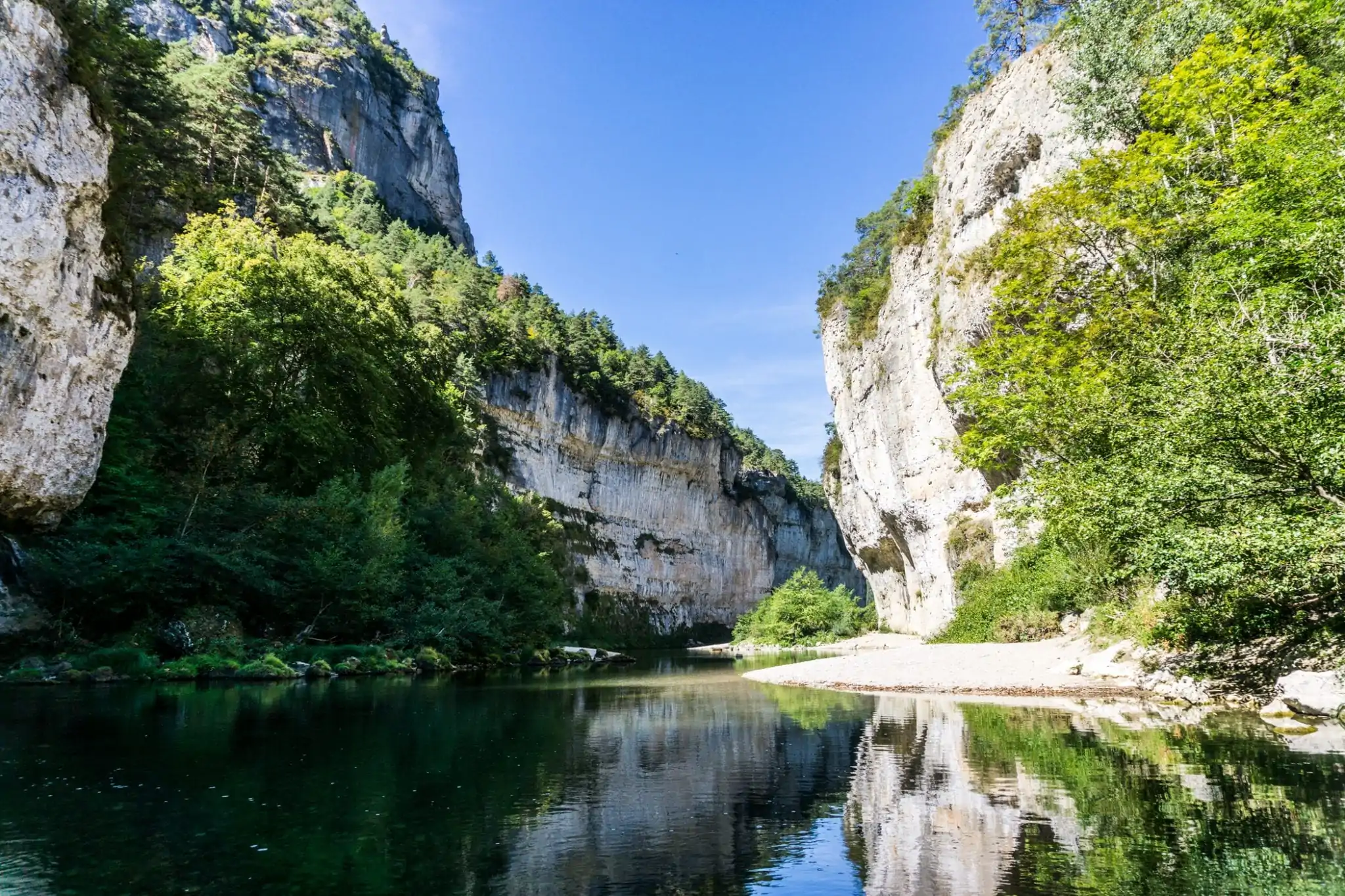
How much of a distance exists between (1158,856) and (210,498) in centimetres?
2582

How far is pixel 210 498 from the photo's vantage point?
23.8 meters

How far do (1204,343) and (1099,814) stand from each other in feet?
A: 27.8

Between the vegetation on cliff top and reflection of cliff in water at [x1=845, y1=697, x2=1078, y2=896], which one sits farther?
the vegetation on cliff top

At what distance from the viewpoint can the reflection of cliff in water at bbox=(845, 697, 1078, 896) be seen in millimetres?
4551

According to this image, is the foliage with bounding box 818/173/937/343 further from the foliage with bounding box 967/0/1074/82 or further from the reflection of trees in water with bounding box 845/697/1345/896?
the reflection of trees in water with bounding box 845/697/1345/896

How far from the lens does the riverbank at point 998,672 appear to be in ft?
48.0

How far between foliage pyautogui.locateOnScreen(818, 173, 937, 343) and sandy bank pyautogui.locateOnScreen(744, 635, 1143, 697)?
2381 centimetres

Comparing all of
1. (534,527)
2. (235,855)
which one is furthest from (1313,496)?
(534,527)

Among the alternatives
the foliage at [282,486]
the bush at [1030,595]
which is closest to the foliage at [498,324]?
the foliage at [282,486]

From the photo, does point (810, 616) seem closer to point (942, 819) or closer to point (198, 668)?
point (198, 668)

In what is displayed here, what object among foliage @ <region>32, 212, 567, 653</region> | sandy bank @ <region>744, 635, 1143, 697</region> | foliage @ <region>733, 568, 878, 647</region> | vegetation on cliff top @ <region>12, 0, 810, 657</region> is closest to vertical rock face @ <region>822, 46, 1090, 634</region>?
foliage @ <region>733, 568, 878, 647</region>

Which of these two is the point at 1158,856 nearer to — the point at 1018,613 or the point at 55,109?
the point at 1018,613

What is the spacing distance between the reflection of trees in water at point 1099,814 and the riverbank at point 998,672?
16.3 feet

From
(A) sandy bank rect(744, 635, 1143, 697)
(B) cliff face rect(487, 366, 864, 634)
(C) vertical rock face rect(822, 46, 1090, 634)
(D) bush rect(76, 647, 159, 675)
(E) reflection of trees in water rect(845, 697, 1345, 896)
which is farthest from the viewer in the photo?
(B) cliff face rect(487, 366, 864, 634)
